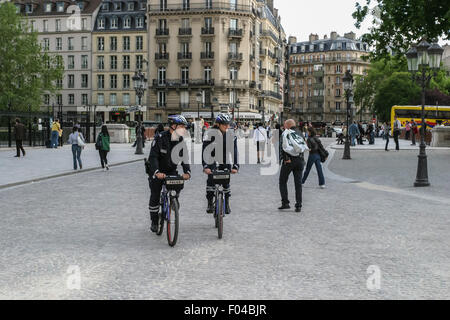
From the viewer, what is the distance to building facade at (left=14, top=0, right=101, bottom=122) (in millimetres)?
81125

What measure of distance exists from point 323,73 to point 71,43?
227 ft

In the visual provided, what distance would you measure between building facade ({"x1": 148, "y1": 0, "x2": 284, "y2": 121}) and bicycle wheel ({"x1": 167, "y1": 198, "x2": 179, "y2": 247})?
67730 millimetres

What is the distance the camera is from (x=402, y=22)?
76.4 ft

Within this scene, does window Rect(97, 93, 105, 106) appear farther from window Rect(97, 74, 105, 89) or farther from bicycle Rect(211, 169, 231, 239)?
bicycle Rect(211, 169, 231, 239)

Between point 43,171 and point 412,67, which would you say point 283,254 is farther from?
point 43,171

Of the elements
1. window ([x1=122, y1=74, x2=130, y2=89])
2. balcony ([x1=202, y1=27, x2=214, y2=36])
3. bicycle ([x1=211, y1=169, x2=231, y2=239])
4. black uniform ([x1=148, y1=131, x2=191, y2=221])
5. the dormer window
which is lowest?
bicycle ([x1=211, y1=169, x2=231, y2=239])

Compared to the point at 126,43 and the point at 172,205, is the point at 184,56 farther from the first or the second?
the point at 172,205

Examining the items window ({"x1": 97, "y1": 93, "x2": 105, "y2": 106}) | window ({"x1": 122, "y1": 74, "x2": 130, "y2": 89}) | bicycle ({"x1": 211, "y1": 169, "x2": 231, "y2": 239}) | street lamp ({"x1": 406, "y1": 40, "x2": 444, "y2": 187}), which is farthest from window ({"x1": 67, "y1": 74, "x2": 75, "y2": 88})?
bicycle ({"x1": 211, "y1": 169, "x2": 231, "y2": 239})

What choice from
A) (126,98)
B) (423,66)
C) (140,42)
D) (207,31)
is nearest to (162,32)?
(140,42)

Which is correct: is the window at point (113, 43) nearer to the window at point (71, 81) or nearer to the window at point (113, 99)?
the window at point (113, 99)

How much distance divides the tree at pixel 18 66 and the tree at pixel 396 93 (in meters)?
44.4

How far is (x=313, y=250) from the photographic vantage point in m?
7.15

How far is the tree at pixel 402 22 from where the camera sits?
72.6 ft

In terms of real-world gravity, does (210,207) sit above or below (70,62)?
below
